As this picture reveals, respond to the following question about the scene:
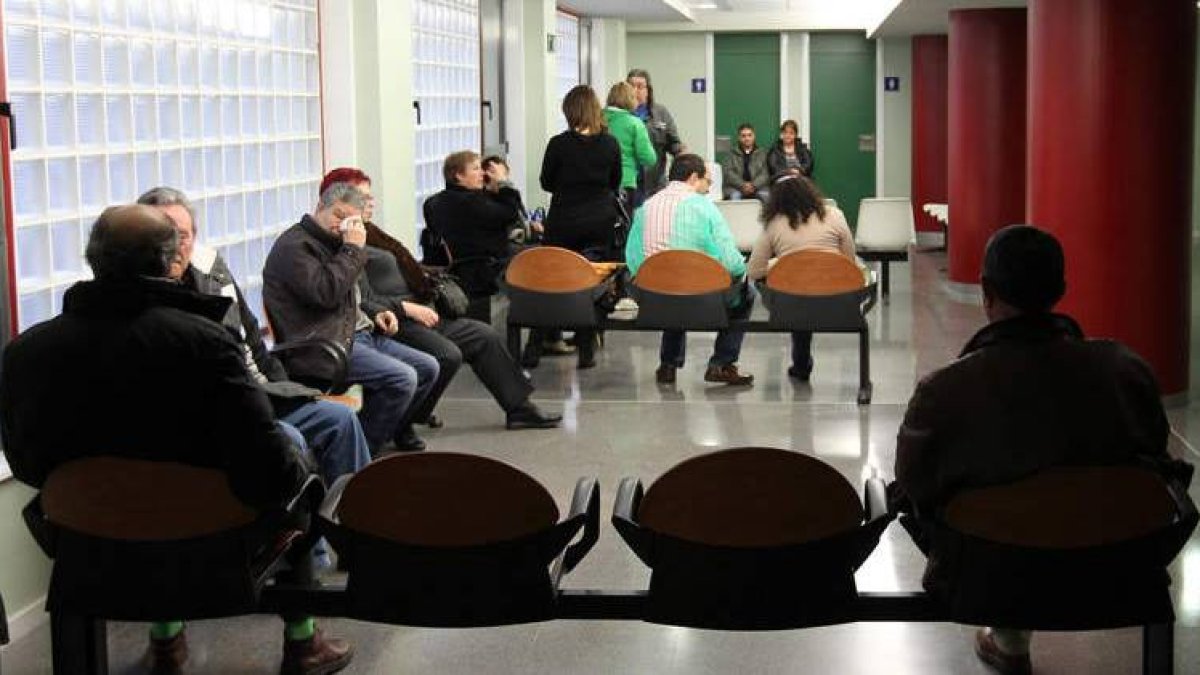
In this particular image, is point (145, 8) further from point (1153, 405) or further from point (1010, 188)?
point (1010, 188)

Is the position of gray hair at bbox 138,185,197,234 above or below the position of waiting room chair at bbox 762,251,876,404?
above

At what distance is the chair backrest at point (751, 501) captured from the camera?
11.9ft

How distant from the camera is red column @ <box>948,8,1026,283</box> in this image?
44.0ft

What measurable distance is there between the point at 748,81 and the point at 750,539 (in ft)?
61.9

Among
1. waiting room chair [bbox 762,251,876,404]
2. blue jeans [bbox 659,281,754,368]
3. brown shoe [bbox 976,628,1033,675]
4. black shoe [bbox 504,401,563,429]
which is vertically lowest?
brown shoe [bbox 976,628,1033,675]

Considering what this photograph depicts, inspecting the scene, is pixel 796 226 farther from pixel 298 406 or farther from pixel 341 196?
pixel 298 406

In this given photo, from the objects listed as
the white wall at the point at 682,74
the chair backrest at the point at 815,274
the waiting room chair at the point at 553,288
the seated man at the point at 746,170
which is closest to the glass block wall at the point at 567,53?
the seated man at the point at 746,170

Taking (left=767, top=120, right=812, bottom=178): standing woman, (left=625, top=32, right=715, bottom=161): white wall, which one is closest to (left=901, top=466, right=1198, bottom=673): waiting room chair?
(left=767, top=120, right=812, bottom=178): standing woman

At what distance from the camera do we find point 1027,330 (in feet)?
12.4

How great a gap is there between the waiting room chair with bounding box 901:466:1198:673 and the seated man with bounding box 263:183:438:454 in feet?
9.77

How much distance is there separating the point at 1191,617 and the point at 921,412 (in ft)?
5.63

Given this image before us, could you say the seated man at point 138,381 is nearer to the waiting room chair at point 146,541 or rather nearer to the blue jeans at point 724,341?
the waiting room chair at point 146,541

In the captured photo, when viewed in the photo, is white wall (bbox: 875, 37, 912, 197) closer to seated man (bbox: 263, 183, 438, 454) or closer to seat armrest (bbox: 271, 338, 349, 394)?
seated man (bbox: 263, 183, 438, 454)

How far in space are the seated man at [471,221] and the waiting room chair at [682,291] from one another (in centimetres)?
109
